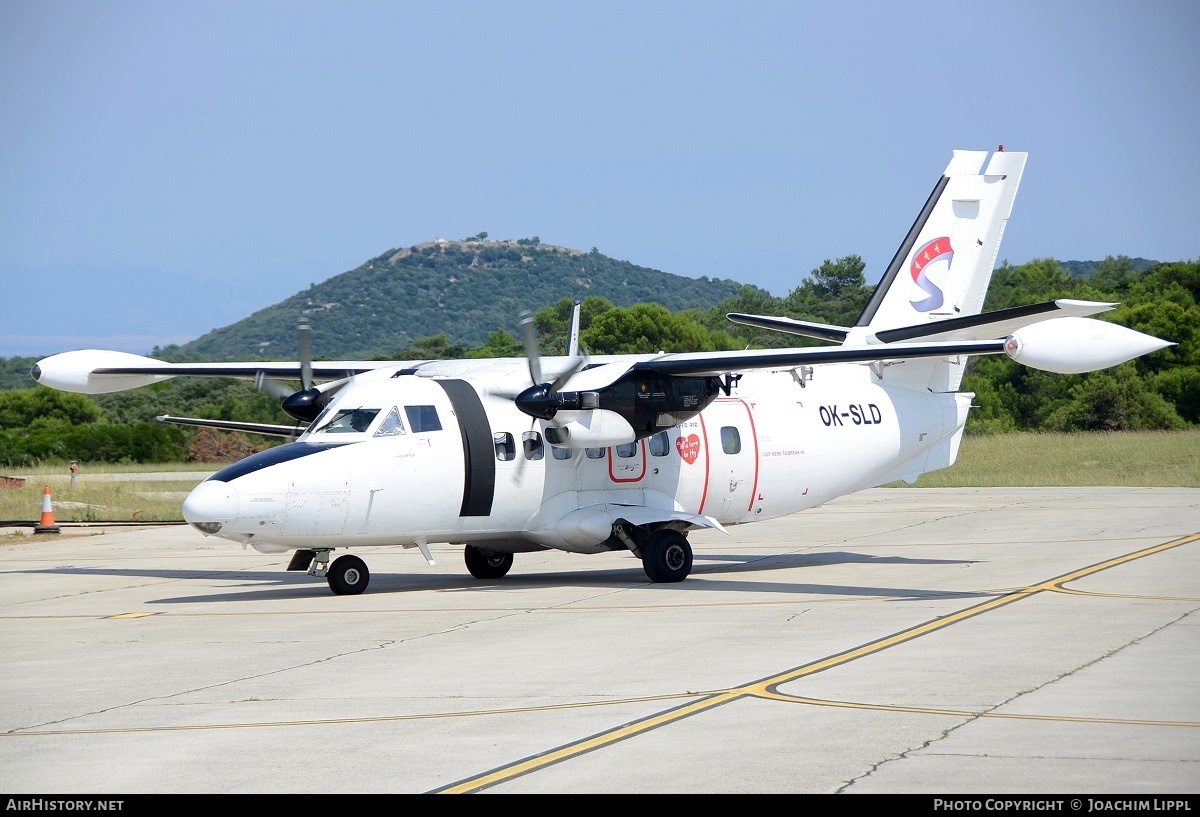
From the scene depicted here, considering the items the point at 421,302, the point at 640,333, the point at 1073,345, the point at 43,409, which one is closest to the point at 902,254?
the point at 1073,345

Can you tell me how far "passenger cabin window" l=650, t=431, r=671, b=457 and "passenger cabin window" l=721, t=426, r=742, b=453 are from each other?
0.98 metres

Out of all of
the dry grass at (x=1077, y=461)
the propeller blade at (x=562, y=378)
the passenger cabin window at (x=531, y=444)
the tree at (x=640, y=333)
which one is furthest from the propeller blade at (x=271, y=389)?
the tree at (x=640, y=333)

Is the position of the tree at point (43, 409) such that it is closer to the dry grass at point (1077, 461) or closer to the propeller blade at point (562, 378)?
the dry grass at point (1077, 461)

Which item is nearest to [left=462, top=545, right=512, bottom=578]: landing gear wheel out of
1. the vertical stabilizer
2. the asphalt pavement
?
the asphalt pavement

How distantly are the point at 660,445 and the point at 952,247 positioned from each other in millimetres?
6641

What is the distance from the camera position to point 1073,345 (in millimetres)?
14516

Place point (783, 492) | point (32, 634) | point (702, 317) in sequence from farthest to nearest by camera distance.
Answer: point (702, 317) → point (783, 492) → point (32, 634)

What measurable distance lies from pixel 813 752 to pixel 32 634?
32.5 ft

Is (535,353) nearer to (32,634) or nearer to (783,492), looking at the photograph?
(783,492)

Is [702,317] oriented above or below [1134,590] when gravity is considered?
above

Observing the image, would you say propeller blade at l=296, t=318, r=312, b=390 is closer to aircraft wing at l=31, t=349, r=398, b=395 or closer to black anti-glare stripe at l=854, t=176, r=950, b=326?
aircraft wing at l=31, t=349, r=398, b=395

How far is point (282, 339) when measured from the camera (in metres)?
164

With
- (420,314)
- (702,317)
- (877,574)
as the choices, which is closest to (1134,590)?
(877,574)

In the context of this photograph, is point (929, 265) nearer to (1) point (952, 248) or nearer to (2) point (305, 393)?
(1) point (952, 248)
